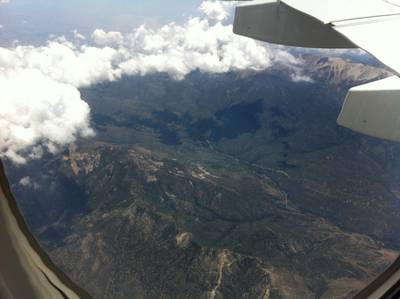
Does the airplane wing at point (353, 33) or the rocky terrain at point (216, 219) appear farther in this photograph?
the rocky terrain at point (216, 219)

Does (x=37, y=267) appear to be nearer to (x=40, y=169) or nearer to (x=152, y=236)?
(x=152, y=236)

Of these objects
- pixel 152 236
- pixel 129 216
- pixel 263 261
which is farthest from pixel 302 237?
pixel 129 216

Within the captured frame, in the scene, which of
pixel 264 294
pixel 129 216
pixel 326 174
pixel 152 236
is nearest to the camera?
pixel 264 294

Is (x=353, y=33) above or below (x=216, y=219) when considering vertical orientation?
above

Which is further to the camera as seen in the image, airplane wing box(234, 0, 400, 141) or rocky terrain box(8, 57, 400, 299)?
rocky terrain box(8, 57, 400, 299)

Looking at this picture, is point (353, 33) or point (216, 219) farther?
point (216, 219)

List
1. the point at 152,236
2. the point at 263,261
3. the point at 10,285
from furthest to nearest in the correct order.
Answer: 1. the point at 152,236
2. the point at 263,261
3. the point at 10,285

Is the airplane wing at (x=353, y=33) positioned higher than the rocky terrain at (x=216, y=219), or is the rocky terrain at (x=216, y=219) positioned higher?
the airplane wing at (x=353, y=33)

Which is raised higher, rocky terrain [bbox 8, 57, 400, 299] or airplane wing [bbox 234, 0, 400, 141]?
airplane wing [bbox 234, 0, 400, 141]
